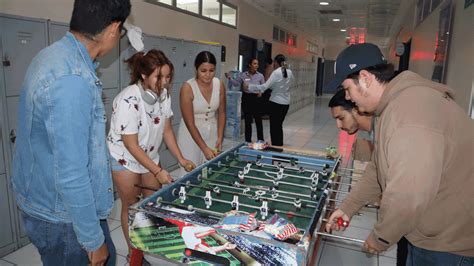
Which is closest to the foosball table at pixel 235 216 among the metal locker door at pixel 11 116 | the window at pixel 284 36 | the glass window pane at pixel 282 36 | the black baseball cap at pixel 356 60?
the black baseball cap at pixel 356 60

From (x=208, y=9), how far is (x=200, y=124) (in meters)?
4.37

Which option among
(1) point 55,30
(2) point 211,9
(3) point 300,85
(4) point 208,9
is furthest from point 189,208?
(3) point 300,85

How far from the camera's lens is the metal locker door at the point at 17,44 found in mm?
2498

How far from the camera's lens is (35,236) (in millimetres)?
1291

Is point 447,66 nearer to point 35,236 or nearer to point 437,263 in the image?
point 437,263

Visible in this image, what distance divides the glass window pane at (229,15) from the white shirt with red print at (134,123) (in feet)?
18.1

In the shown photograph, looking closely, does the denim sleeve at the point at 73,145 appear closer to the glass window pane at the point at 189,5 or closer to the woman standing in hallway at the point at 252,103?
the glass window pane at the point at 189,5

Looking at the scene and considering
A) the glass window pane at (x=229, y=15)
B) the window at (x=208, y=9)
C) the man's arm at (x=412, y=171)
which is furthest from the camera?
the glass window pane at (x=229, y=15)

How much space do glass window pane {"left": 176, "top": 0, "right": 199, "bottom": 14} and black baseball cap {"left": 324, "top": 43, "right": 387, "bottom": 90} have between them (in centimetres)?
482

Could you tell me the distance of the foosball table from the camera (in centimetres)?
141

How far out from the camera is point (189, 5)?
601 cm

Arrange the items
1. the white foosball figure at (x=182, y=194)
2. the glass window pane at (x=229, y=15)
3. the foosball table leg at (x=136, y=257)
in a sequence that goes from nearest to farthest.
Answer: the foosball table leg at (x=136, y=257), the white foosball figure at (x=182, y=194), the glass window pane at (x=229, y=15)

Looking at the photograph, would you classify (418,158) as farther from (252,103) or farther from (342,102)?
(252,103)

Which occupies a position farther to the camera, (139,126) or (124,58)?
(124,58)
